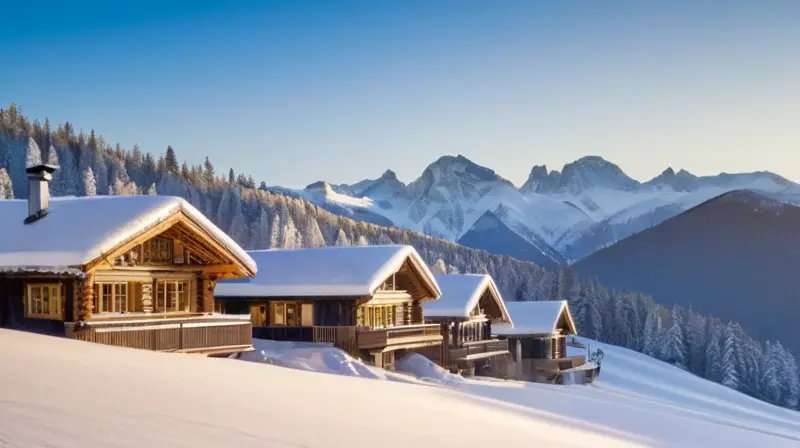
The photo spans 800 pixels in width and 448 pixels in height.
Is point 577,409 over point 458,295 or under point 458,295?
under

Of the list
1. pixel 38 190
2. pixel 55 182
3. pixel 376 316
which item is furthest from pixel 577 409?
pixel 55 182

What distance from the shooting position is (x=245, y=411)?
1477 cm

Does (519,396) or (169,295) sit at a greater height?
(169,295)

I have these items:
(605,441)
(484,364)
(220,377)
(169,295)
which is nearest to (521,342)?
(484,364)

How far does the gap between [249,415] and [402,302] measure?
30224mm

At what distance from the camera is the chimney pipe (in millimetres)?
28141

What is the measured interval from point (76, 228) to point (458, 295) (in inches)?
1155

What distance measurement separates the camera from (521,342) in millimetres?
65500

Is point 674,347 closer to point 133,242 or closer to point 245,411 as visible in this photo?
point 133,242

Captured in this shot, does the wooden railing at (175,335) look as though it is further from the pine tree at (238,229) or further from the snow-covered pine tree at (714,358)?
the pine tree at (238,229)

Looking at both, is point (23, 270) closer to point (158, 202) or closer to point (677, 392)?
point (158, 202)

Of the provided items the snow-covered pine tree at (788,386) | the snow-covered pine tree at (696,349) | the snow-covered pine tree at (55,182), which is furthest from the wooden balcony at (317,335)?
the snow-covered pine tree at (55,182)

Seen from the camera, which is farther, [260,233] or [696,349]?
[260,233]

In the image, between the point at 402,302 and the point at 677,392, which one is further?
the point at 677,392
